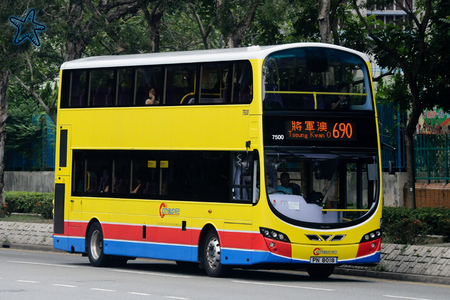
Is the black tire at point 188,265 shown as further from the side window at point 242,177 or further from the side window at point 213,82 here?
the side window at point 213,82

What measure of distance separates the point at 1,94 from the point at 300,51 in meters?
20.3

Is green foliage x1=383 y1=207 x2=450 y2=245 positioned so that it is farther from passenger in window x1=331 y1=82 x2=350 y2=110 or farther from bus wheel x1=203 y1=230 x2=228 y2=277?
bus wheel x1=203 y1=230 x2=228 y2=277

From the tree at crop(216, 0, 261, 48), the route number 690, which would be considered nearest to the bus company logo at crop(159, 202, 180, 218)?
the route number 690

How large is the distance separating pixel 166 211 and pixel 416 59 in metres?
8.75

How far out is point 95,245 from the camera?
20438mm

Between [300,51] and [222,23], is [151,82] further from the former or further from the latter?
[222,23]

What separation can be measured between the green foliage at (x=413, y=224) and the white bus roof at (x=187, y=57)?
13.9 ft

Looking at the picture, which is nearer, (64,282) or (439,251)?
(64,282)

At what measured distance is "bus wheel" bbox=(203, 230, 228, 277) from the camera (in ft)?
56.2

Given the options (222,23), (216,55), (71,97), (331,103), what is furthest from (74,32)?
(331,103)

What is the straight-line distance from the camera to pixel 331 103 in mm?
16672

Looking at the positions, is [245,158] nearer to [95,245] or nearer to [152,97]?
[152,97]

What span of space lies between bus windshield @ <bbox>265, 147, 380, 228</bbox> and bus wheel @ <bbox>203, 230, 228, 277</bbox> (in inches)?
66.4

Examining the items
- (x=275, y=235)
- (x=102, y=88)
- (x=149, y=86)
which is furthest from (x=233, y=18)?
(x=275, y=235)
